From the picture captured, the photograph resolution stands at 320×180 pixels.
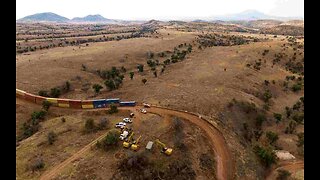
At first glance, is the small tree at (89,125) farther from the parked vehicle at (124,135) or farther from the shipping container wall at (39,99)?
the shipping container wall at (39,99)

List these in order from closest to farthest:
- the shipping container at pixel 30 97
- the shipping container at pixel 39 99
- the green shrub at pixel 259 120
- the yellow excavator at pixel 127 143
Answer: the yellow excavator at pixel 127 143
the green shrub at pixel 259 120
the shipping container at pixel 39 99
the shipping container at pixel 30 97

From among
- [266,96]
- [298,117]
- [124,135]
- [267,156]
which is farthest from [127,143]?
[266,96]

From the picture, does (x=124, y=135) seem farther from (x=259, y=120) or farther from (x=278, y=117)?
(x=278, y=117)

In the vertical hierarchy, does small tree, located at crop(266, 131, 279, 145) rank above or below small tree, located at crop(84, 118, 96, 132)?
below

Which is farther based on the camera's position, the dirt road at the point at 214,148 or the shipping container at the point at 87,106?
the shipping container at the point at 87,106

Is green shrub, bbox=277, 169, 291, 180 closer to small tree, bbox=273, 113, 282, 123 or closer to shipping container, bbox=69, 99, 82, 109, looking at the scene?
small tree, bbox=273, 113, 282, 123

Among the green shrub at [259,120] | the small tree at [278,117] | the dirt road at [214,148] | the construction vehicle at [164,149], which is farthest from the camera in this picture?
the small tree at [278,117]

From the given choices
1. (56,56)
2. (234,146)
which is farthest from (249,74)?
(56,56)

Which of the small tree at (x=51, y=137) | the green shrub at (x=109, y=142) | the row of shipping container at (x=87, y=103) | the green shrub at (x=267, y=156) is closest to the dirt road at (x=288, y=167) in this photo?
the green shrub at (x=267, y=156)

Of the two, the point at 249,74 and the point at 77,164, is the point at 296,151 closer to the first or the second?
the point at 249,74

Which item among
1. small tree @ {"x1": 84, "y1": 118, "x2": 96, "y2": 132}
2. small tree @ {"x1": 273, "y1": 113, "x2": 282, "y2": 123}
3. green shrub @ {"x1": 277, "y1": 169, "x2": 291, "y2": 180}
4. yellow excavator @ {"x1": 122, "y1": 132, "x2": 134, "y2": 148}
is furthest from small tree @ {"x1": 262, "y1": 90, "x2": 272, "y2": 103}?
small tree @ {"x1": 84, "y1": 118, "x2": 96, "y2": 132}

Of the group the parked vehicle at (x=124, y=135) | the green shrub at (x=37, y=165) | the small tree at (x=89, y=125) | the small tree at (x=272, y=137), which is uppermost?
the small tree at (x=89, y=125)
